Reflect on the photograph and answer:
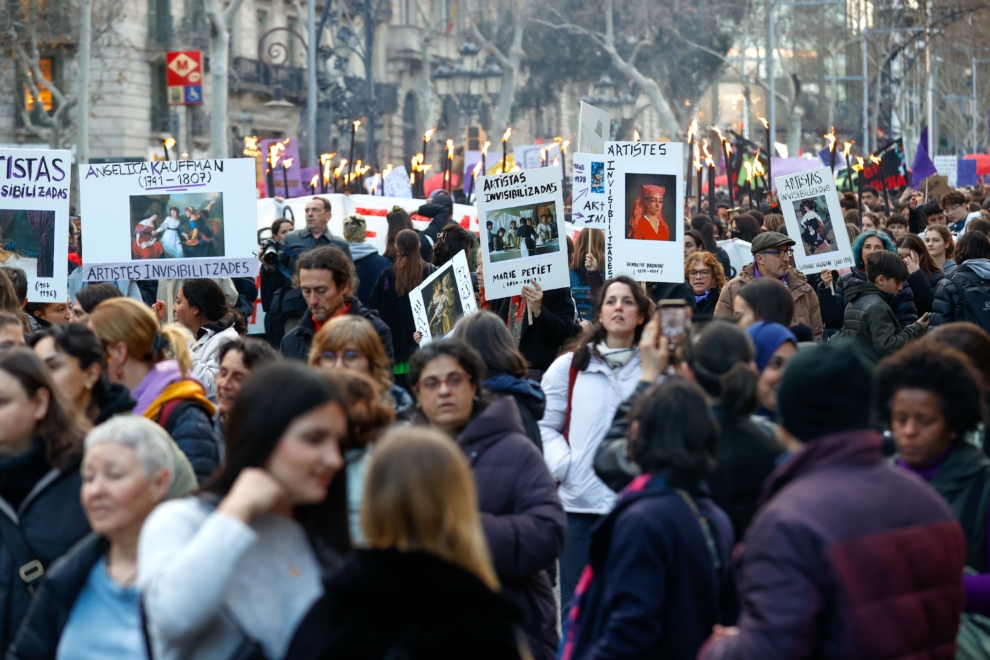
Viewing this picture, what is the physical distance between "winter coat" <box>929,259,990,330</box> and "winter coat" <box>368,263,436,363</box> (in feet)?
10.3

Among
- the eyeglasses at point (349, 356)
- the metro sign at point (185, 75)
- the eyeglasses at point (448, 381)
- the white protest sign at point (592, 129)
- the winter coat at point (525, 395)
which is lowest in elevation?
the winter coat at point (525, 395)

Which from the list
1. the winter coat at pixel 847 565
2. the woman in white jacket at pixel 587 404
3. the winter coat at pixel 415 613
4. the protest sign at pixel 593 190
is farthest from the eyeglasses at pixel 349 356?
the protest sign at pixel 593 190

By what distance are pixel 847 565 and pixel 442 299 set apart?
206 inches

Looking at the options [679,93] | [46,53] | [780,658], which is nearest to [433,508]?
[780,658]

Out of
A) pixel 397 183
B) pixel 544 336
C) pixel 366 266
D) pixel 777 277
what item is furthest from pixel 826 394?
pixel 397 183

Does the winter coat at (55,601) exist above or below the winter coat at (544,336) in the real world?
below

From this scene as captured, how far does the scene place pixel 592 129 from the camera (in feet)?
38.4

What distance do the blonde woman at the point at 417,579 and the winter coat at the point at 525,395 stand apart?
2165mm

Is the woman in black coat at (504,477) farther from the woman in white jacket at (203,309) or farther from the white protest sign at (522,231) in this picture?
the white protest sign at (522,231)

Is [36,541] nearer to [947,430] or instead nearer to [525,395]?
[525,395]

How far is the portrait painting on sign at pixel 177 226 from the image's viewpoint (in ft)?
25.7

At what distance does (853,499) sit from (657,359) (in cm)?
131

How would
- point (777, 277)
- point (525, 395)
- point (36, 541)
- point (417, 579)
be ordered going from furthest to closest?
1. point (777, 277)
2. point (525, 395)
3. point (36, 541)
4. point (417, 579)

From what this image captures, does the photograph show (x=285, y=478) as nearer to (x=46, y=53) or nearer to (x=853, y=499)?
(x=853, y=499)
